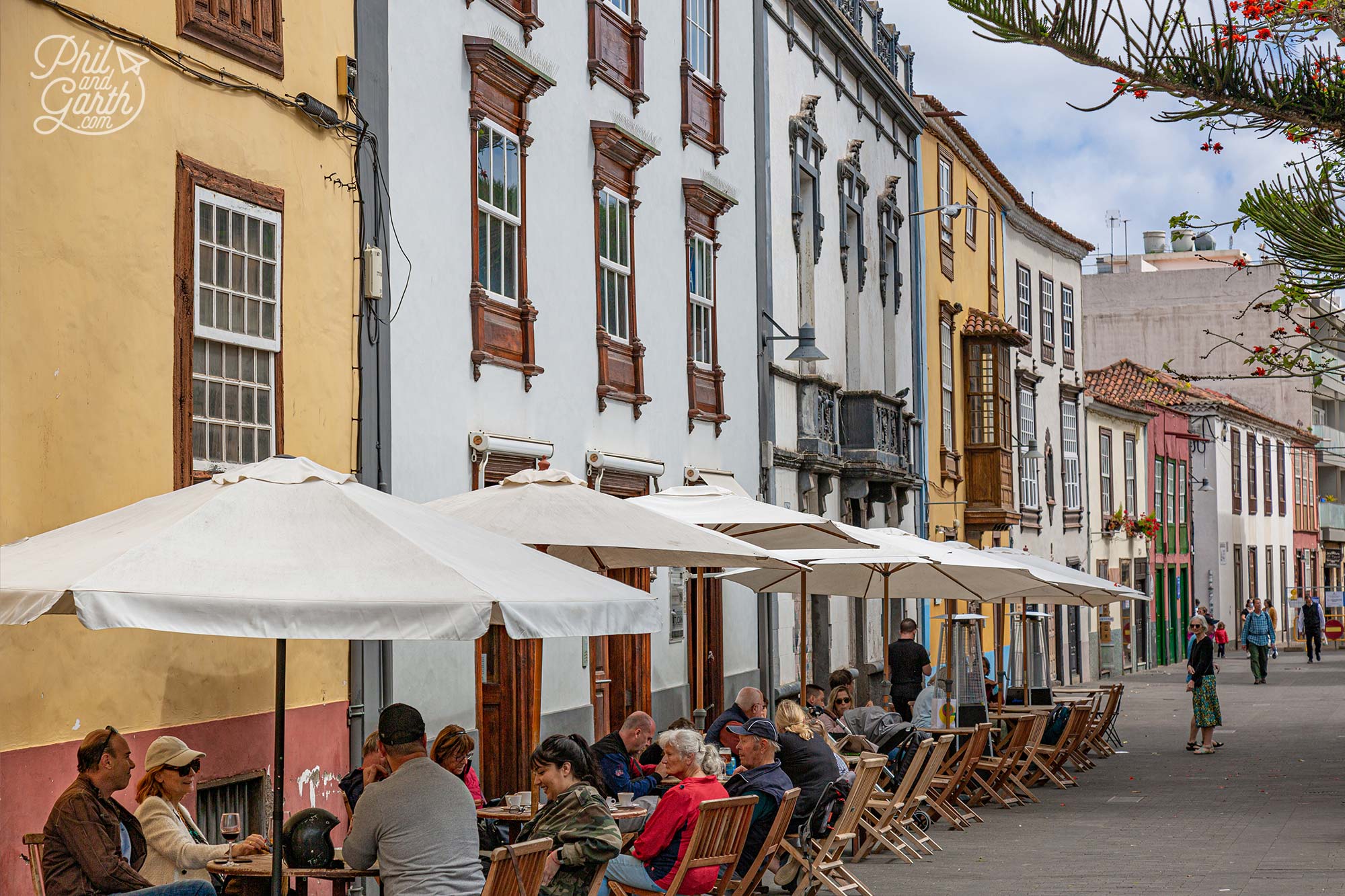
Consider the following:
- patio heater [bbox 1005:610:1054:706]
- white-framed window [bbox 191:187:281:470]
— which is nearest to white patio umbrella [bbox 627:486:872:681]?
white-framed window [bbox 191:187:281:470]

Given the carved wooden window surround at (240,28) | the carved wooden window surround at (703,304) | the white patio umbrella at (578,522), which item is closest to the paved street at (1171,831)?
the white patio umbrella at (578,522)

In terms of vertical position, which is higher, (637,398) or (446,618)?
(637,398)

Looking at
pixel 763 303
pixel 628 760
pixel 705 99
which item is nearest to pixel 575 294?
pixel 705 99

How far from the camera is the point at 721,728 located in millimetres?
14477

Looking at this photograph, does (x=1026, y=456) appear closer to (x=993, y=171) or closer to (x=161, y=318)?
(x=993, y=171)

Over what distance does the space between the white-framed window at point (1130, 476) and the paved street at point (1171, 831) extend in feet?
76.3

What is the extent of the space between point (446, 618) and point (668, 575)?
1256 cm

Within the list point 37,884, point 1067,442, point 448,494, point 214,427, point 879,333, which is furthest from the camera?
point 1067,442

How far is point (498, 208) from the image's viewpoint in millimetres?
15281

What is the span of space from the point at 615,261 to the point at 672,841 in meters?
9.22

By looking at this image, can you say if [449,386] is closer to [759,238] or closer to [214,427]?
[214,427]

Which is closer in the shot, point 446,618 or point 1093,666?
point 446,618

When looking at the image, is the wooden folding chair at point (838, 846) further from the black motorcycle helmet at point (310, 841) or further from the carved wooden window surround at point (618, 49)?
the carved wooden window surround at point (618, 49)

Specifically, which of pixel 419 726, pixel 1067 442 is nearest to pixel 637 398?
pixel 419 726
